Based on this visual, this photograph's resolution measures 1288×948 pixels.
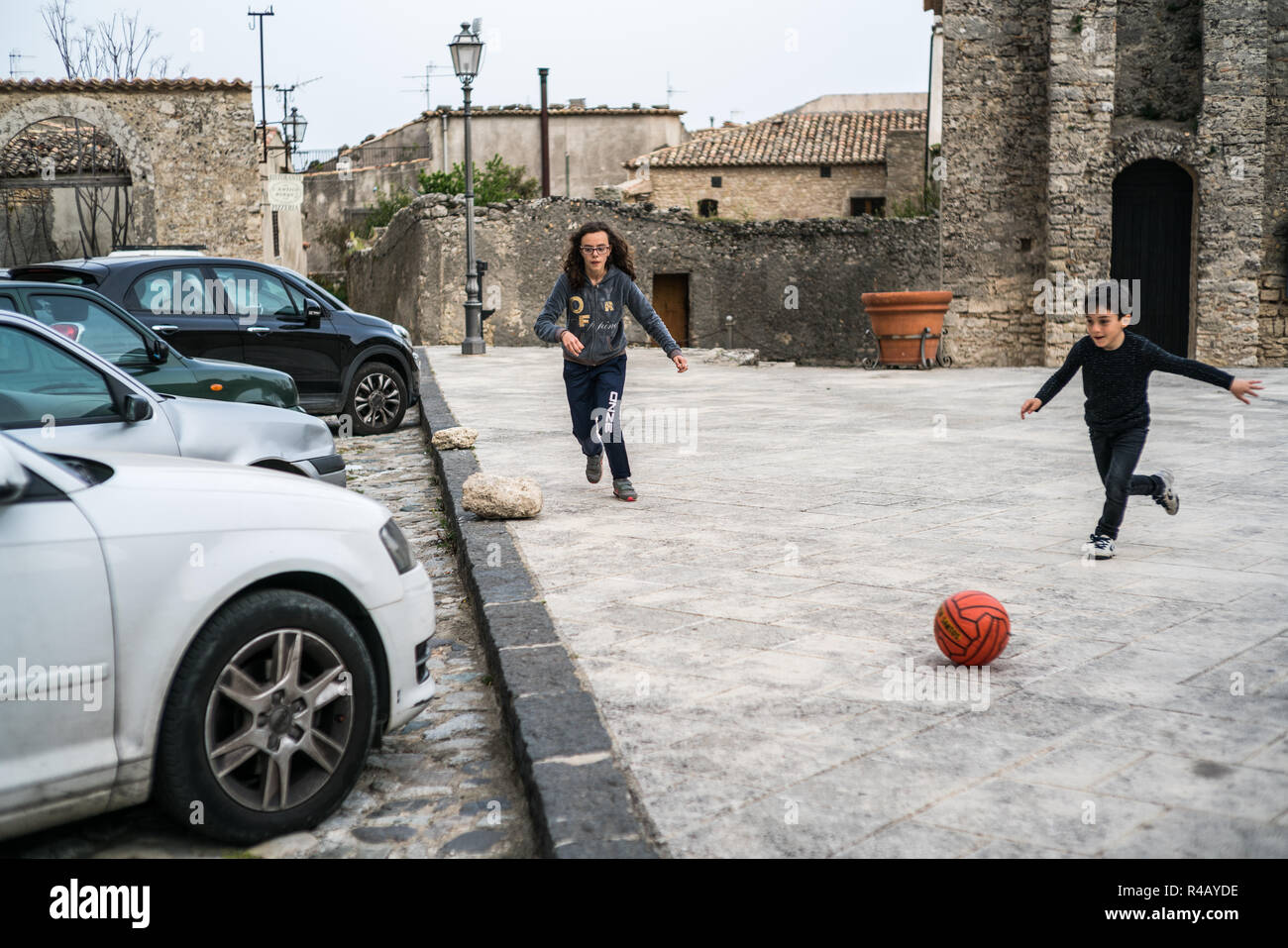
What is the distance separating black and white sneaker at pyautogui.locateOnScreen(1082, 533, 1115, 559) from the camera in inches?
235

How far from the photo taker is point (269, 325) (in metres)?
11.1

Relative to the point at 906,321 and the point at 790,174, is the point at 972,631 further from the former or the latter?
the point at 790,174

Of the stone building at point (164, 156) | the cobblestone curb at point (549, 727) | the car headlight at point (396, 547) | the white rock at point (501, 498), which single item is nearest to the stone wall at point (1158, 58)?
the stone building at point (164, 156)

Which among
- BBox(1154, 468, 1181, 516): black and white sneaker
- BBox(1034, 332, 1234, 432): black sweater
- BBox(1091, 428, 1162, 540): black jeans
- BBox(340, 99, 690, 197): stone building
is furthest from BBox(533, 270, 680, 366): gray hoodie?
BBox(340, 99, 690, 197): stone building

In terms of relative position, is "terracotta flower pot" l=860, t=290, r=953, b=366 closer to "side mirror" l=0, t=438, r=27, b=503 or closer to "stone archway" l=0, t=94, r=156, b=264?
"stone archway" l=0, t=94, r=156, b=264

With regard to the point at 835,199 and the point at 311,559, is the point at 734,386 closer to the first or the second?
the point at 311,559

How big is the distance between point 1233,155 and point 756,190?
23.8m

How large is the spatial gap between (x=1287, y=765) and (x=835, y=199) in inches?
1583

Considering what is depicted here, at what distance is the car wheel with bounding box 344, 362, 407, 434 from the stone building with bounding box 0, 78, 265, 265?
14862mm

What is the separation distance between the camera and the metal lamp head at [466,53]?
2041 centimetres

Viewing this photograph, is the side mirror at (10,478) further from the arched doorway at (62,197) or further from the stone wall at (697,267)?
the arched doorway at (62,197)

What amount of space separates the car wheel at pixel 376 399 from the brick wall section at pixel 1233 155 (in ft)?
45.4

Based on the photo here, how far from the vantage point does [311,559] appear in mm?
3271

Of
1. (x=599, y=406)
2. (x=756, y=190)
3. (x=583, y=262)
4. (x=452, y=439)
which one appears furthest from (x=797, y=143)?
(x=599, y=406)
